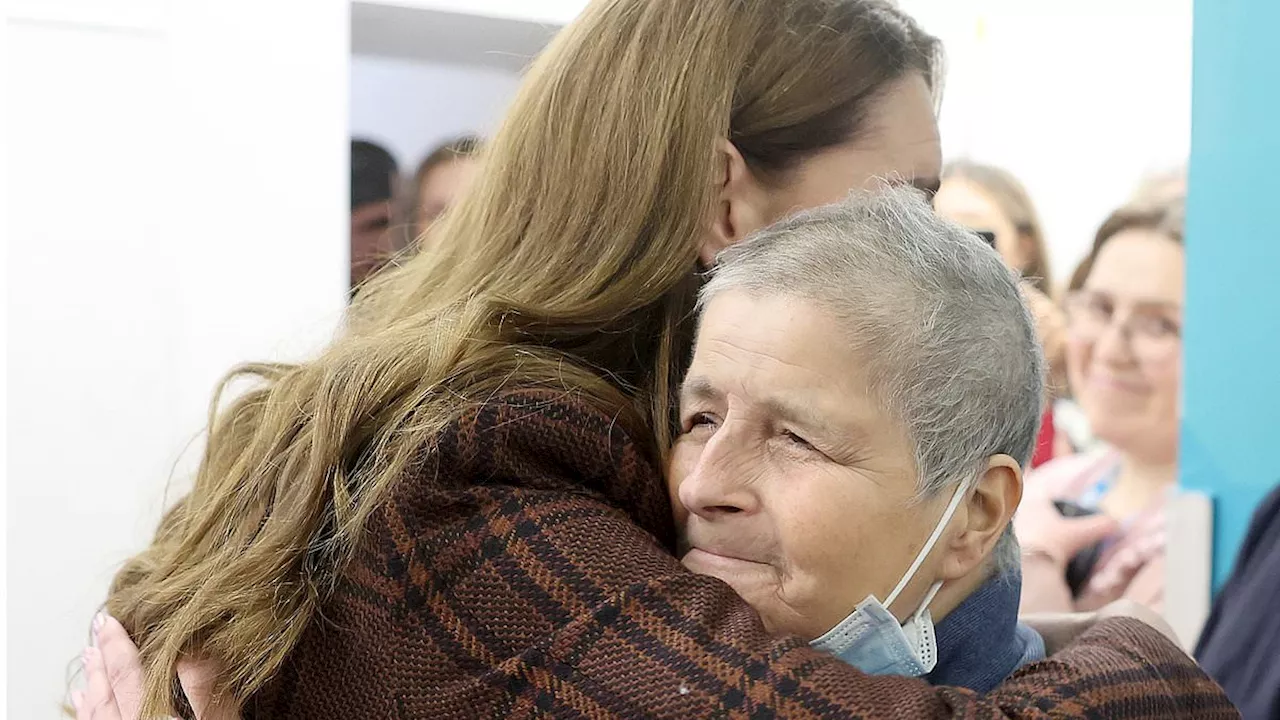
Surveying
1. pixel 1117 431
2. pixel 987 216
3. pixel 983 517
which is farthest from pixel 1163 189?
pixel 983 517

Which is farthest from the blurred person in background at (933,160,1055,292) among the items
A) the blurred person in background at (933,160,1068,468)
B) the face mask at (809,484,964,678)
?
the face mask at (809,484,964,678)

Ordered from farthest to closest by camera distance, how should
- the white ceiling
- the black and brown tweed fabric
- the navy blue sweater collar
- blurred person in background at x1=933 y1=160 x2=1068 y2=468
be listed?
1. blurred person in background at x1=933 y1=160 x2=1068 y2=468
2. the white ceiling
3. the navy blue sweater collar
4. the black and brown tweed fabric

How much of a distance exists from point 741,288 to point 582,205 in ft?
0.85

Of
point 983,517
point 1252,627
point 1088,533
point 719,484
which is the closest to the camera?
point 719,484

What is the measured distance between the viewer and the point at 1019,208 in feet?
11.1

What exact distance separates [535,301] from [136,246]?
113cm

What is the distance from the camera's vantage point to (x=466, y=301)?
1.54m

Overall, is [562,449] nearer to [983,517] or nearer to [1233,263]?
[983,517]

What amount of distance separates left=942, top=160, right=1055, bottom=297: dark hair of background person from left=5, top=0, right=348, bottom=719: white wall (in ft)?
5.29

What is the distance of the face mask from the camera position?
1.37 m

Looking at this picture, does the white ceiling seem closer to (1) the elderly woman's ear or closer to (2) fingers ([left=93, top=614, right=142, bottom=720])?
(2) fingers ([left=93, top=614, right=142, bottom=720])

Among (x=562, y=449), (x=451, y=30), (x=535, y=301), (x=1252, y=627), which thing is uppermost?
(x=451, y=30)

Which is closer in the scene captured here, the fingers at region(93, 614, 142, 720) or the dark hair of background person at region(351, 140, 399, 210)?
the fingers at region(93, 614, 142, 720)

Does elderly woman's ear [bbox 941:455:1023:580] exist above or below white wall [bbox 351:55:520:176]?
below
